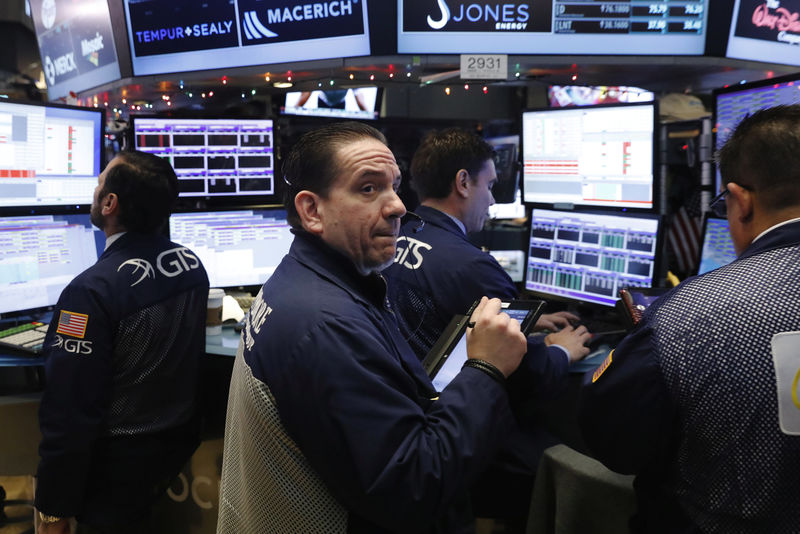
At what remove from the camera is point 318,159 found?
1.29 meters

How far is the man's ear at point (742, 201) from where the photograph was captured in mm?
1377

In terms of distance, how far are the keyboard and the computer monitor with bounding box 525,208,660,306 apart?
6.40 ft

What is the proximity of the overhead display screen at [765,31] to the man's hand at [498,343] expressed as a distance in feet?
6.63

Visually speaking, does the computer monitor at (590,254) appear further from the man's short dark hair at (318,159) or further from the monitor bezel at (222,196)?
the man's short dark hair at (318,159)

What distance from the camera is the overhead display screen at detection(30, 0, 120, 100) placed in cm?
331

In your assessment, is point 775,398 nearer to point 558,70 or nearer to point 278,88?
point 558,70

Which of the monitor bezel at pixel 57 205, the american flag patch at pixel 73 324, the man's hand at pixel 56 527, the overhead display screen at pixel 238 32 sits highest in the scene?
the overhead display screen at pixel 238 32

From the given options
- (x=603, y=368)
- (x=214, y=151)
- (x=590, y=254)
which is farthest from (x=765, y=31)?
(x=214, y=151)

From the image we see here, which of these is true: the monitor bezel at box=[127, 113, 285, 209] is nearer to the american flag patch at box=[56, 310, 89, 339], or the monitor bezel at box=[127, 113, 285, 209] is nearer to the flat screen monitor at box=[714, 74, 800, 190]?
the american flag patch at box=[56, 310, 89, 339]

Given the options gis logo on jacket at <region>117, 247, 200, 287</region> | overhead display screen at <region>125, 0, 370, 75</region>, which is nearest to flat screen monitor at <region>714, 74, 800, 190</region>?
overhead display screen at <region>125, 0, 370, 75</region>

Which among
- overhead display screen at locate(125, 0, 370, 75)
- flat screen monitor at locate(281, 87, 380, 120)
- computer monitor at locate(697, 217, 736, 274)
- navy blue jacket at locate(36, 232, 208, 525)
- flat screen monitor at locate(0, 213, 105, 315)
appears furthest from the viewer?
flat screen monitor at locate(281, 87, 380, 120)

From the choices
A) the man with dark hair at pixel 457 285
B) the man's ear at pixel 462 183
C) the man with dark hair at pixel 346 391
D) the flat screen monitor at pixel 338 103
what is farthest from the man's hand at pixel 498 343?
the flat screen monitor at pixel 338 103

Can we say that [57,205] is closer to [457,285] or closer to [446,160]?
[446,160]

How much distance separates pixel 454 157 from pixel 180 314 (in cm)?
107
